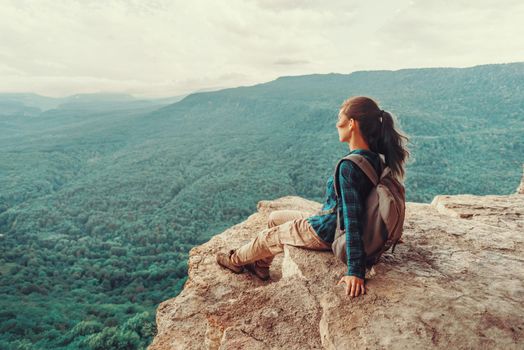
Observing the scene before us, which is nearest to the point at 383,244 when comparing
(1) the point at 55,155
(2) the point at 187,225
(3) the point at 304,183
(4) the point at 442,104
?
(2) the point at 187,225

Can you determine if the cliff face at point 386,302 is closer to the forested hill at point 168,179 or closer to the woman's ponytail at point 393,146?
the woman's ponytail at point 393,146

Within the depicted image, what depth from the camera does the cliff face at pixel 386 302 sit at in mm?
1977

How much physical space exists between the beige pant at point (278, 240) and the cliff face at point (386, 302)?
125 mm

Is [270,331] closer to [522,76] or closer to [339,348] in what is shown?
[339,348]

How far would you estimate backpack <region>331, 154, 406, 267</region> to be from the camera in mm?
2375

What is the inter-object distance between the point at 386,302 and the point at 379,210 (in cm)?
63

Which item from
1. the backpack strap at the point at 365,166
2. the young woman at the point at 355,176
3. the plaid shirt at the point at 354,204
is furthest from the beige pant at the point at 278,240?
the backpack strap at the point at 365,166

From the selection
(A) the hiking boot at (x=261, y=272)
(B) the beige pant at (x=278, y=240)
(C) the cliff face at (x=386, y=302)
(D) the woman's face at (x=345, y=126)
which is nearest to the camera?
(C) the cliff face at (x=386, y=302)

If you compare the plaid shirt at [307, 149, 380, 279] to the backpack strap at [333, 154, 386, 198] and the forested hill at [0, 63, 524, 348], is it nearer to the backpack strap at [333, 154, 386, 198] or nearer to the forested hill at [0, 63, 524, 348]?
the backpack strap at [333, 154, 386, 198]

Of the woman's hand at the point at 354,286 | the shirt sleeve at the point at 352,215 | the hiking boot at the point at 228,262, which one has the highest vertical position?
the shirt sleeve at the point at 352,215

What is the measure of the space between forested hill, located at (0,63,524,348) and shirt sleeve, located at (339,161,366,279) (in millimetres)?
26526

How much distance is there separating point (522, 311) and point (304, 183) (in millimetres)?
74551

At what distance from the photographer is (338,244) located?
8.44ft

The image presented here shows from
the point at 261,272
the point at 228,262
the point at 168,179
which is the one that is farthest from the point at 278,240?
the point at 168,179
